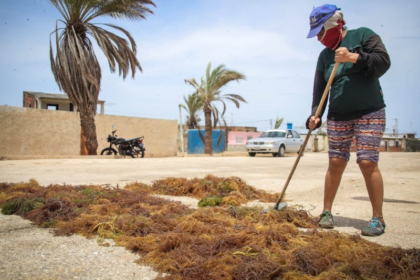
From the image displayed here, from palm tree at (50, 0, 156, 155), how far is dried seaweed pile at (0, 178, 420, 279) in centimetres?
1259

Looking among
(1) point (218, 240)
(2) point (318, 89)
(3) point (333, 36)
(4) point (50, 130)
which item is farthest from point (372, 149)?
(4) point (50, 130)

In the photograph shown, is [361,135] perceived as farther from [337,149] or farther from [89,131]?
Answer: [89,131]

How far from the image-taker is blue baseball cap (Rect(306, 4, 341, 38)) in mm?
3242

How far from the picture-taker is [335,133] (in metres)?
3.39

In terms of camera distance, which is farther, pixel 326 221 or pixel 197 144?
pixel 197 144

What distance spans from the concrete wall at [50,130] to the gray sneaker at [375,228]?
16682 mm

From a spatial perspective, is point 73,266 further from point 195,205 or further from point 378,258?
point 195,205

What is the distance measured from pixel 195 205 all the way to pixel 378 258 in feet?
8.68

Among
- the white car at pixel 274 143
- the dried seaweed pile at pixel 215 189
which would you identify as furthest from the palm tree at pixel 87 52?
the dried seaweed pile at pixel 215 189

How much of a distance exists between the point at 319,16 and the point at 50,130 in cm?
1706

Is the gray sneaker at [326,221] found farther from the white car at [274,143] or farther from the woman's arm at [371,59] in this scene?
the white car at [274,143]

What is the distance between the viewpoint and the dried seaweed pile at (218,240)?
2078mm

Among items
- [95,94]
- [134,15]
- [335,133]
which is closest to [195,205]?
[335,133]

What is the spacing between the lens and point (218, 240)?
2574 millimetres
